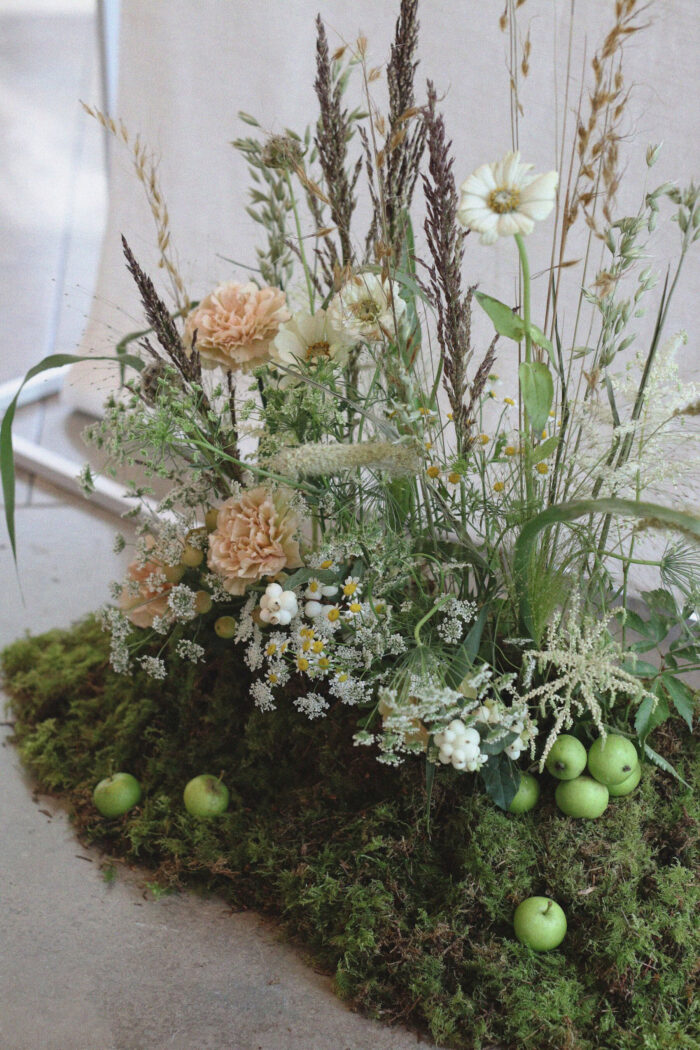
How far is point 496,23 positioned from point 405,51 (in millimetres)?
870

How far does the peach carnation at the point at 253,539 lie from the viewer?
3.42 feet

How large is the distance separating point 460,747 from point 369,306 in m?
0.43

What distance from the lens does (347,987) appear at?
3.17 feet

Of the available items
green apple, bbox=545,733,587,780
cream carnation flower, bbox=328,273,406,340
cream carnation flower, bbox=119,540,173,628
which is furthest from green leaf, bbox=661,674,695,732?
cream carnation flower, bbox=119,540,173,628

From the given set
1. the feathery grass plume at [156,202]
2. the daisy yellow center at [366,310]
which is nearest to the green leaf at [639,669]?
the daisy yellow center at [366,310]

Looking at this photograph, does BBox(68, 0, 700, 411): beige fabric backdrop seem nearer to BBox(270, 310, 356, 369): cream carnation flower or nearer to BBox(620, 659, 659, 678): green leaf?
BBox(270, 310, 356, 369): cream carnation flower

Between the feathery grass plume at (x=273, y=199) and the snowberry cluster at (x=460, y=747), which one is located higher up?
the feathery grass plume at (x=273, y=199)

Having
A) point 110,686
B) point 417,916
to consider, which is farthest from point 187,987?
point 110,686

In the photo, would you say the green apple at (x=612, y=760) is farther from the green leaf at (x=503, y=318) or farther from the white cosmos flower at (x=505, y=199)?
the white cosmos flower at (x=505, y=199)

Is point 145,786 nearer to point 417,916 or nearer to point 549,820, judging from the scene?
point 417,916

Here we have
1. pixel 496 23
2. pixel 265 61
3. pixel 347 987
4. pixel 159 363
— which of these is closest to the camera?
pixel 347 987

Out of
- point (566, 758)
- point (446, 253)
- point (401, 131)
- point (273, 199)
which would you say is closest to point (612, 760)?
point (566, 758)

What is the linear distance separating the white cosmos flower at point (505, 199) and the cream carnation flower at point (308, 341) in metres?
0.27

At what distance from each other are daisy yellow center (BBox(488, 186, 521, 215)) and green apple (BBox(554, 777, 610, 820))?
590 millimetres
